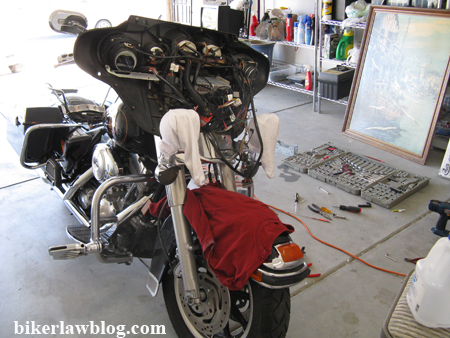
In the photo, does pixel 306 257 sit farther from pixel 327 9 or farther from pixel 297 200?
pixel 327 9

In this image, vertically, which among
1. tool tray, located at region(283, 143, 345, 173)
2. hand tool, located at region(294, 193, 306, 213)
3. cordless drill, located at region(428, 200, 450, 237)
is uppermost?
cordless drill, located at region(428, 200, 450, 237)

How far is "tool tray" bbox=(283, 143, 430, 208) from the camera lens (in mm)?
2848

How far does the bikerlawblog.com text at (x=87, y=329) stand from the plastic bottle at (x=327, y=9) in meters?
3.59

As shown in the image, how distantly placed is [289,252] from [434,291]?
51cm

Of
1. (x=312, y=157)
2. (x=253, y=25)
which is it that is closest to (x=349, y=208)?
(x=312, y=157)

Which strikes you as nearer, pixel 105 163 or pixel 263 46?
pixel 105 163

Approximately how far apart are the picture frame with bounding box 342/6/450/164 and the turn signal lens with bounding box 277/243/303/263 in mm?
2488

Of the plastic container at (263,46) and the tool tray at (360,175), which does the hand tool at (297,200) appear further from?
the plastic container at (263,46)

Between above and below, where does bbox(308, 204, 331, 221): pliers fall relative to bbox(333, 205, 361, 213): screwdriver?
below

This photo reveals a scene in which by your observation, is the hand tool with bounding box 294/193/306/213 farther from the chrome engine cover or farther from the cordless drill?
the chrome engine cover

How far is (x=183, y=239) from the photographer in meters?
1.42

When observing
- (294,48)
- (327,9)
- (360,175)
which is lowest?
(360,175)

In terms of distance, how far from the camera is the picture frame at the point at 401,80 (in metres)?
3.24

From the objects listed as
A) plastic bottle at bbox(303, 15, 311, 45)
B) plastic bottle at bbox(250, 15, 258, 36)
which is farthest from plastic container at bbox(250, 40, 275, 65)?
plastic bottle at bbox(303, 15, 311, 45)
